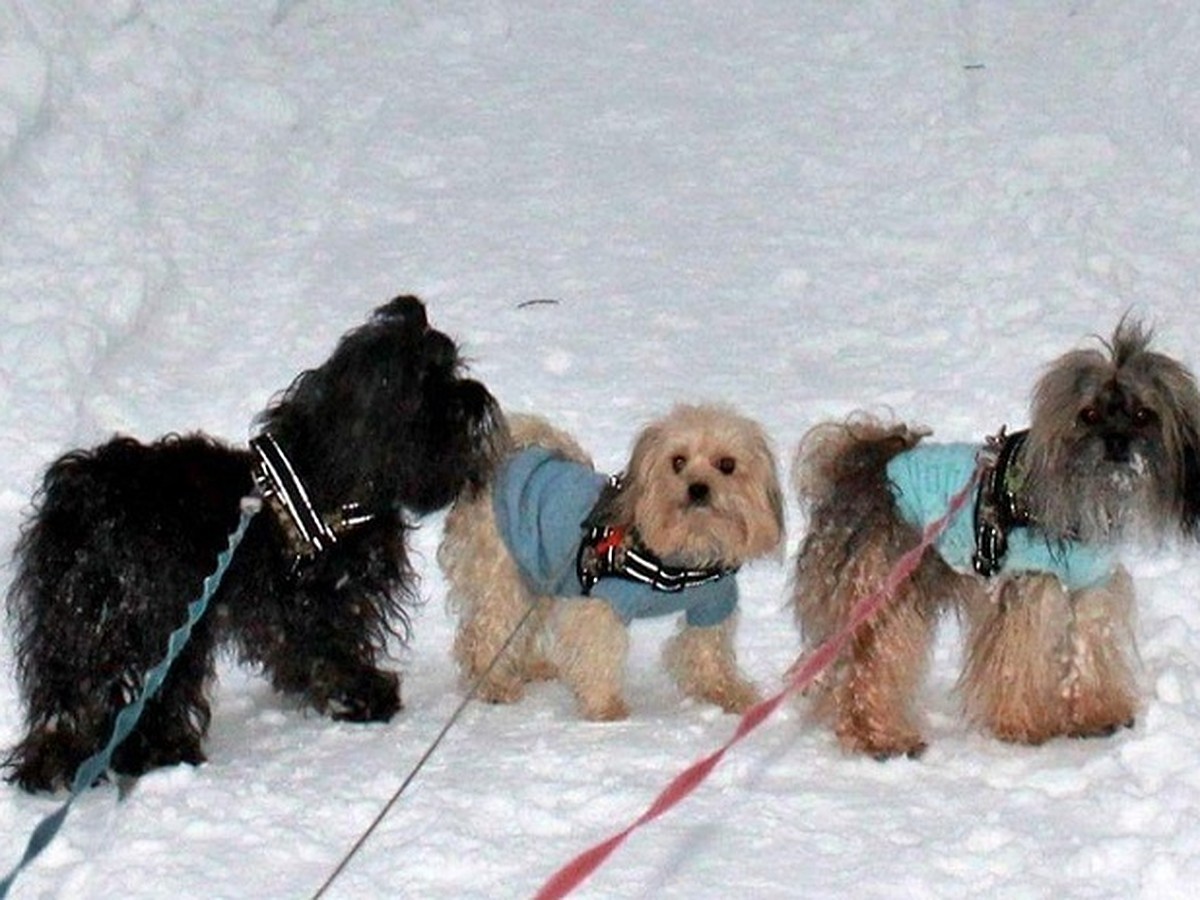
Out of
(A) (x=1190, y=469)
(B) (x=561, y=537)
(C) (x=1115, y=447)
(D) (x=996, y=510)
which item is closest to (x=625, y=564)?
(B) (x=561, y=537)

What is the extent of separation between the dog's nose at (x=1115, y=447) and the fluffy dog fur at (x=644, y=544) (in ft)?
3.46

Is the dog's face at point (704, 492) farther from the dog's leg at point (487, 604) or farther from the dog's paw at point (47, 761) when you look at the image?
the dog's paw at point (47, 761)

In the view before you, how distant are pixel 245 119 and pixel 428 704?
584cm

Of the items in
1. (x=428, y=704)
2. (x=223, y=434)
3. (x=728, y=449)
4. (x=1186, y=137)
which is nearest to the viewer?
(x=728, y=449)

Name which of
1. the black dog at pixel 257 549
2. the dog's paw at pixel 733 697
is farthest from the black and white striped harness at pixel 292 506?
the dog's paw at pixel 733 697

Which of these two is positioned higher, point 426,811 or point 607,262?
point 607,262

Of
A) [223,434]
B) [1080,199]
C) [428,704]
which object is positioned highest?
[1080,199]

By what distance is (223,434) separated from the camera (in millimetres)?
8109

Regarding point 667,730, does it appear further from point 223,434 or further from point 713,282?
point 713,282

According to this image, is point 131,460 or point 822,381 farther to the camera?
point 822,381

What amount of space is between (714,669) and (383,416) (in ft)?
4.47

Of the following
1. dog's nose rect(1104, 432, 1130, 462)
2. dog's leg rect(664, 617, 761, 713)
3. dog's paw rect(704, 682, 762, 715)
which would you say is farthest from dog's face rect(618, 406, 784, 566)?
dog's nose rect(1104, 432, 1130, 462)

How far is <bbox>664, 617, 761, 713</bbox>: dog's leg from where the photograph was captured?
5.99m

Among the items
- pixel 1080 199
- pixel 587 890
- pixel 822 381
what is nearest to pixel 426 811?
pixel 587 890
